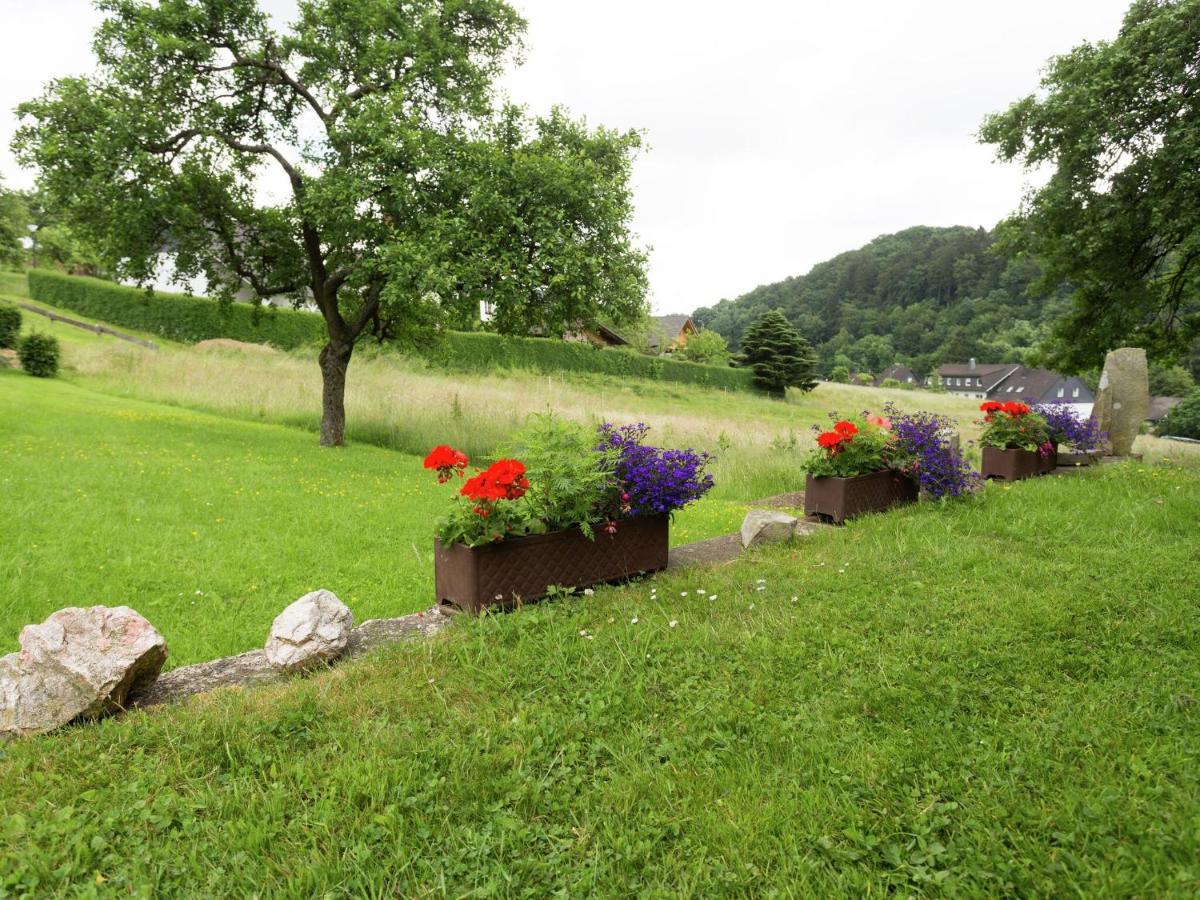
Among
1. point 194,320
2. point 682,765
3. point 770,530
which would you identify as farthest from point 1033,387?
point 682,765

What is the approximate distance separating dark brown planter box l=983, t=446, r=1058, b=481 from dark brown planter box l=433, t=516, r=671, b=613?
18.8ft

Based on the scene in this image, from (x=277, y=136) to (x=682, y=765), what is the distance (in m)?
13.3

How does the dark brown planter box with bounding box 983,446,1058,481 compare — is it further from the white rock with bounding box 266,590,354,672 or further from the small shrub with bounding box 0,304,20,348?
the small shrub with bounding box 0,304,20,348

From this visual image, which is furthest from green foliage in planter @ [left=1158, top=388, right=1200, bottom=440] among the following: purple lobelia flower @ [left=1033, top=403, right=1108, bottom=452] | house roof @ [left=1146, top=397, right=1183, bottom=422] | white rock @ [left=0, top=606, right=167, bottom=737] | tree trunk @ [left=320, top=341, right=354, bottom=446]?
white rock @ [left=0, top=606, right=167, bottom=737]

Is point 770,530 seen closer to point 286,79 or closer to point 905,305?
point 286,79

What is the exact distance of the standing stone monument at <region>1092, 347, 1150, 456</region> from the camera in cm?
895

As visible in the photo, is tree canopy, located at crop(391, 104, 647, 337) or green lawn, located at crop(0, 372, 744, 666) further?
tree canopy, located at crop(391, 104, 647, 337)

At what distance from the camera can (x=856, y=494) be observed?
5.73 metres

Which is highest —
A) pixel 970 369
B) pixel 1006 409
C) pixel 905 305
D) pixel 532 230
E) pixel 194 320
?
pixel 905 305

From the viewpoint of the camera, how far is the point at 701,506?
28.5 ft

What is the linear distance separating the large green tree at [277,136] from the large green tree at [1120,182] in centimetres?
1092

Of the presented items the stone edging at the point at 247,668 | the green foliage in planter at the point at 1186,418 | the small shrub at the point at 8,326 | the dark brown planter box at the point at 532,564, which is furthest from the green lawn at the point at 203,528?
the green foliage in planter at the point at 1186,418

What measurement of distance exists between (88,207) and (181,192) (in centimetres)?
135

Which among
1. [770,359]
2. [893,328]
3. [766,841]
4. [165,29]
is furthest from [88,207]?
[893,328]
